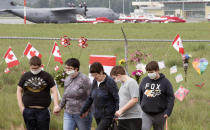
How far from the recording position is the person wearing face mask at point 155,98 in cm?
620

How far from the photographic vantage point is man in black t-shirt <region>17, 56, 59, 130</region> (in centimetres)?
609

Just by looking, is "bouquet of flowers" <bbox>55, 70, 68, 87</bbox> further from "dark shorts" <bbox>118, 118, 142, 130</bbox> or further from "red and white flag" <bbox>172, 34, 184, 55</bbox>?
"dark shorts" <bbox>118, 118, 142, 130</bbox>

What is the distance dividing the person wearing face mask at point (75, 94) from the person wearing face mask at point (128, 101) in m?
0.55

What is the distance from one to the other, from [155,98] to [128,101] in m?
0.50

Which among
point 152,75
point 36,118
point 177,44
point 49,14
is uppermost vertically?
point 49,14

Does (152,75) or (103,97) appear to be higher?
(152,75)

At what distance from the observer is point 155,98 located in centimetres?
624

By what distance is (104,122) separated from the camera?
5.90 metres

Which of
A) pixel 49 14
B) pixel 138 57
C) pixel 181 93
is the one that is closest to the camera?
pixel 181 93

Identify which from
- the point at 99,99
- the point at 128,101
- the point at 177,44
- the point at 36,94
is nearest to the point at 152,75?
the point at 128,101

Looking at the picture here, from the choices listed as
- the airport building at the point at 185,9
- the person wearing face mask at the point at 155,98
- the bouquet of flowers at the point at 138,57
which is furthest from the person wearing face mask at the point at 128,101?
the airport building at the point at 185,9

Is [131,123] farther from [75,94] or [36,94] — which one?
[36,94]

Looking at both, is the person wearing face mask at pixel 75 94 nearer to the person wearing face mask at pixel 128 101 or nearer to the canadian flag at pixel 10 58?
the person wearing face mask at pixel 128 101

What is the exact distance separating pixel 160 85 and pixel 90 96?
3.45 feet
